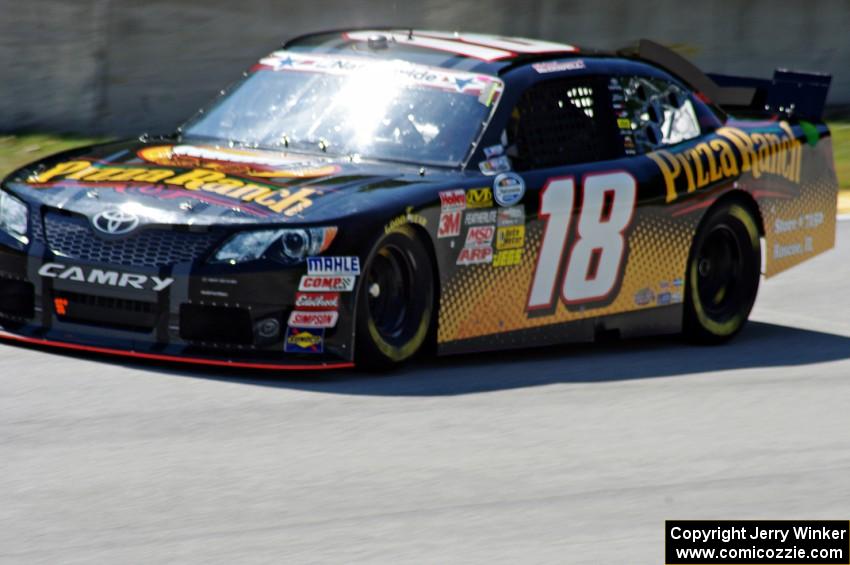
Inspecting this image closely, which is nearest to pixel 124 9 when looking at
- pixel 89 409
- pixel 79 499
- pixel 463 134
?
pixel 463 134

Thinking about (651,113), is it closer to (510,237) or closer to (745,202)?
(745,202)

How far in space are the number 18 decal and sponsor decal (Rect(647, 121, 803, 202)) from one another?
36 centimetres

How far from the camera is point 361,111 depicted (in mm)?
7484

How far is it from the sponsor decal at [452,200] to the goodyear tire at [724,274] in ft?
5.88

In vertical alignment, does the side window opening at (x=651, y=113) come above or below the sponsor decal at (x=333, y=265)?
above

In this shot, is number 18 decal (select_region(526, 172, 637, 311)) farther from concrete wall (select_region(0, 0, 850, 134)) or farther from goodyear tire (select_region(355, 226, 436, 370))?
concrete wall (select_region(0, 0, 850, 134))

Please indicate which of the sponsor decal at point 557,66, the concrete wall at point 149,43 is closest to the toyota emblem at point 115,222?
the sponsor decal at point 557,66

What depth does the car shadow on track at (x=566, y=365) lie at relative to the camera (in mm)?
6582

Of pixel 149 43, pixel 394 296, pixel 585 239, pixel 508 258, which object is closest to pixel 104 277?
pixel 394 296

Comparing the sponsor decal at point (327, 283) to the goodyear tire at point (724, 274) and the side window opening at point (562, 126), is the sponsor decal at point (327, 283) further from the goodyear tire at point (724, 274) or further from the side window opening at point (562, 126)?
the goodyear tire at point (724, 274)

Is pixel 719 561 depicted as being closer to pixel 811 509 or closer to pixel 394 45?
pixel 811 509

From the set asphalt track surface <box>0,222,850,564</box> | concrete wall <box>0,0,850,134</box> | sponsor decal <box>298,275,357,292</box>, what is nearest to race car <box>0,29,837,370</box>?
sponsor decal <box>298,275,357,292</box>

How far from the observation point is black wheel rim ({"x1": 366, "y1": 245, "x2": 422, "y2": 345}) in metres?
6.77

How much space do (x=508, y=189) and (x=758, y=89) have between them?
2927 mm
